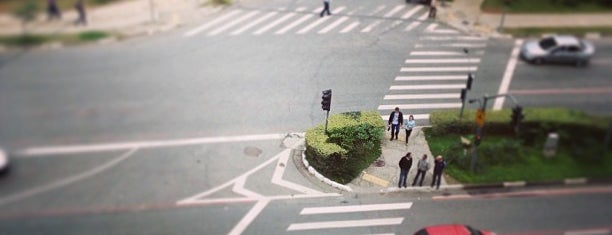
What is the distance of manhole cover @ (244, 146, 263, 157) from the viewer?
37.4 feet

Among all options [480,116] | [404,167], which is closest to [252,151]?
[404,167]

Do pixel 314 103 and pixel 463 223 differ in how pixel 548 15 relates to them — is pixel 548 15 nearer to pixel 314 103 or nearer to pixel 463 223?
pixel 314 103

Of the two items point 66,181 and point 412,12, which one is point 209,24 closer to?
point 66,181

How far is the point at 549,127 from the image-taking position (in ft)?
34.6

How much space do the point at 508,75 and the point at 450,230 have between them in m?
3.79

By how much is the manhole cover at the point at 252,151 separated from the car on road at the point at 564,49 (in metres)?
6.27

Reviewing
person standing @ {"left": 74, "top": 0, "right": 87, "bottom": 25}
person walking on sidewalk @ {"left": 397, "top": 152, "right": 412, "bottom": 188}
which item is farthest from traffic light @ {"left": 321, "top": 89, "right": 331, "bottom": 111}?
person standing @ {"left": 74, "top": 0, "right": 87, "bottom": 25}

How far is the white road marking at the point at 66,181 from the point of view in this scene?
19.0 feet

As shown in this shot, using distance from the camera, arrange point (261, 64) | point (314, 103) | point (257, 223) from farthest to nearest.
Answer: point (257, 223) < point (314, 103) < point (261, 64)

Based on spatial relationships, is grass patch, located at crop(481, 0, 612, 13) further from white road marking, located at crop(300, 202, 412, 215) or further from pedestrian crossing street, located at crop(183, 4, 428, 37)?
white road marking, located at crop(300, 202, 412, 215)

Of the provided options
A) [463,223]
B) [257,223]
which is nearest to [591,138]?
[463,223]

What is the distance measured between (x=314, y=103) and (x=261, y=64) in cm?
154

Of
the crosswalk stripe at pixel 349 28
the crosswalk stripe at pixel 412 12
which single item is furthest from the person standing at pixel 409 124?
the crosswalk stripe at pixel 349 28

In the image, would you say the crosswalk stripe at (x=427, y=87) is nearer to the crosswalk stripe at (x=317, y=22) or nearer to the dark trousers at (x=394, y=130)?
the dark trousers at (x=394, y=130)
